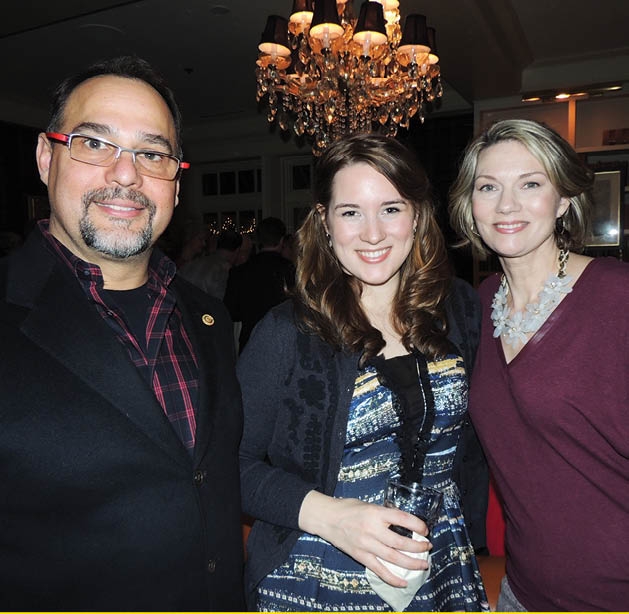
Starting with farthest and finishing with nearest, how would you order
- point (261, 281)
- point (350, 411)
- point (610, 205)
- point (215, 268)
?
point (215, 268) → point (610, 205) → point (261, 281) → point (350, 411)

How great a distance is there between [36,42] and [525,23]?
4888 millimetres

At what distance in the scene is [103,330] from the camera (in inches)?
46.2

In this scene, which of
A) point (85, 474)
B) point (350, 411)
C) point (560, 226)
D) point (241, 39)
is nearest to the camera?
point (85, 474)

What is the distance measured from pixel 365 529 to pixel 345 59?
12.7ft

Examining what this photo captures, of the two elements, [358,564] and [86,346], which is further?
[358,564]

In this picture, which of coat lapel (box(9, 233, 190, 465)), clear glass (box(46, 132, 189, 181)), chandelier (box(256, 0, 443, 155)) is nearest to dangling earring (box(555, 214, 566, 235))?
clear glass (box(46, 132, 189, 181))

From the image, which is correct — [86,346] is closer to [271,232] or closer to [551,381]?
[551,381]

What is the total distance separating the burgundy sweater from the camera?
1.32m

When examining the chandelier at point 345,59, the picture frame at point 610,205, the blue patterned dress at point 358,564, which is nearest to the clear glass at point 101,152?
the blue patterned dress at point 358,564

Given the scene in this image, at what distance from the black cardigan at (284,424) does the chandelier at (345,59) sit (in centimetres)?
280

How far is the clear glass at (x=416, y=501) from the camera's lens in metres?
1.15

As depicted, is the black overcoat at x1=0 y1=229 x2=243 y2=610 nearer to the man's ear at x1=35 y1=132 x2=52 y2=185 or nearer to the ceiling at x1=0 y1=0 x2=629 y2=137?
the man's ear at x1=35 y1=132 x2=52 y2=185

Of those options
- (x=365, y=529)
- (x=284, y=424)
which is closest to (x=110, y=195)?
(x=284, y=424)

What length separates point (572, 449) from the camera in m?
1.35
